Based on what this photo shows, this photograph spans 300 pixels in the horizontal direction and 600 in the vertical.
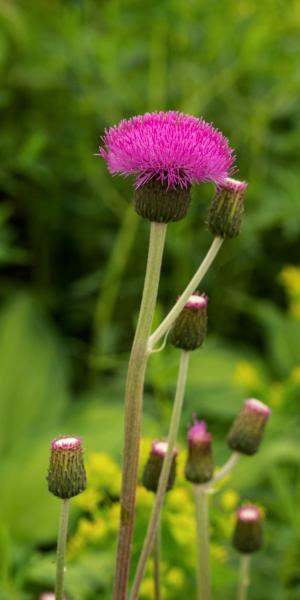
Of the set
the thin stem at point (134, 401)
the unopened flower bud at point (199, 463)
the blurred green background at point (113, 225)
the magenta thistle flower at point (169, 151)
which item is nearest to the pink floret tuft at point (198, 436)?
the unopened flower bud at point (199, 463)

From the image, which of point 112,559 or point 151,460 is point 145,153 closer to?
point 151,460

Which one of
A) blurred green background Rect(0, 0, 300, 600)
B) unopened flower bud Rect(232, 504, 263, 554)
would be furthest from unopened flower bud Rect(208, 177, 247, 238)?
blurred green background Rect(0, 0, 300, 600)

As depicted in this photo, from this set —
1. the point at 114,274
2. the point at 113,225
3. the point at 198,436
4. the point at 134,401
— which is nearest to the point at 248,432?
the point at 198,436

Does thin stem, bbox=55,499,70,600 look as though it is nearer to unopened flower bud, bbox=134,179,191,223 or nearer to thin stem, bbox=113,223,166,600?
thin stem, bbox=113,223,166,600

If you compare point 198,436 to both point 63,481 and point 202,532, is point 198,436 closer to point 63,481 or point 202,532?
point 202,532

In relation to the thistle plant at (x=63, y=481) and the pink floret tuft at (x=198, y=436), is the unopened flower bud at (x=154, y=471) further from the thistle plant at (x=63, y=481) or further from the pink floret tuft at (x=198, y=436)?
the thistle plant at (x=63, y=481)

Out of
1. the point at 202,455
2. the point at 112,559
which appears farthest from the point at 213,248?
the point at 112,559

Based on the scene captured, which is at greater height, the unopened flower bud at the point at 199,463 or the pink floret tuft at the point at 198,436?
the pink floret tuft at the point at 198,436
